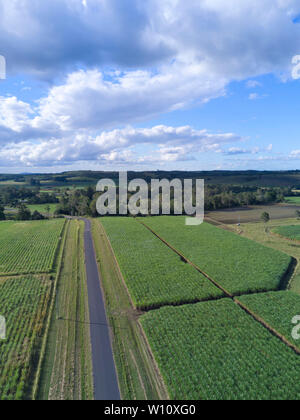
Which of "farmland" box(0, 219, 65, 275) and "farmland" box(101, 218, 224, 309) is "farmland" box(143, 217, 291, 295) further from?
"farmland" box(0, 219, 65, 275)

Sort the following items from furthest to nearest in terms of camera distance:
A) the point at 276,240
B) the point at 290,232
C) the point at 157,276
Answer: the point at 290,232
the point at 276,240
the point at 157,276

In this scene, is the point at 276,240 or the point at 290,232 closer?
the point at 276,240

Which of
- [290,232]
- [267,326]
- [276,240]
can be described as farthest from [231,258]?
[290,232]

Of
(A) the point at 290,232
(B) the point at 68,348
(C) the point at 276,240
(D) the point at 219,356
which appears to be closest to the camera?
(D) the point at 219,356

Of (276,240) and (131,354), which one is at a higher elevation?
(276,240)

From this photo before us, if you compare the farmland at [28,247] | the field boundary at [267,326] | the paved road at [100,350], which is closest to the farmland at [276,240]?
the field boundary at [267,326]

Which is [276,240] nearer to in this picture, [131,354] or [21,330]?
[131,354]

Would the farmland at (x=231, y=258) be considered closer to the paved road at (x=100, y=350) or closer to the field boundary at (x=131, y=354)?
the field boundary at (x=131, y=354)
